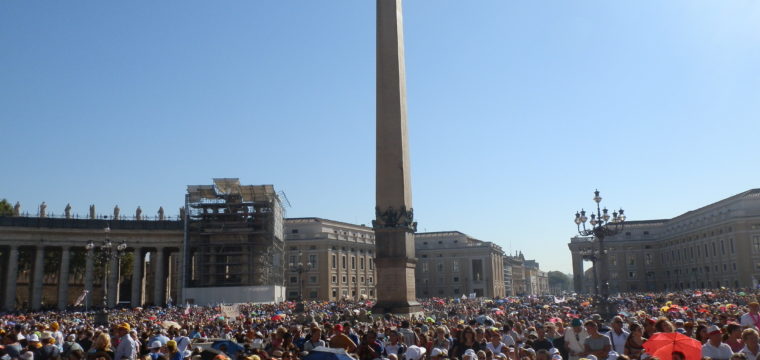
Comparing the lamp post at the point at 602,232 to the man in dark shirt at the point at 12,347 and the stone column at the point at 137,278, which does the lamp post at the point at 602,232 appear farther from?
the stone column at the point at 137,278

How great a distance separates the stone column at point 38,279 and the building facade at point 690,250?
55.6 meters

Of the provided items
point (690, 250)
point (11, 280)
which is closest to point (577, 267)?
point (690, 250)

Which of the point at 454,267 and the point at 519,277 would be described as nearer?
the point at 454,267

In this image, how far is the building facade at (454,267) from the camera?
11325 centimetres

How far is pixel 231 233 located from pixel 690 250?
237 ft

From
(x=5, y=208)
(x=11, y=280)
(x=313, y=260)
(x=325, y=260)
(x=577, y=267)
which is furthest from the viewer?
(x=577, y=267)

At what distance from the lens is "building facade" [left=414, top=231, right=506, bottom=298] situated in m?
113

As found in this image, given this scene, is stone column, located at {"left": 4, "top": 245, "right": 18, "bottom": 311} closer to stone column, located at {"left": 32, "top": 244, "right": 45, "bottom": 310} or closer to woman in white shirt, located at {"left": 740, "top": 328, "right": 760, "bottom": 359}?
stone column, located at {"left": 32, "top": 244, "right": 45, "bottom": 310}

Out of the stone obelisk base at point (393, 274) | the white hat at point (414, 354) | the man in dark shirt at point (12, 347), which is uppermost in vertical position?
the stone obelisk base at point (393, 274)

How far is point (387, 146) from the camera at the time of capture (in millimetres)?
26984

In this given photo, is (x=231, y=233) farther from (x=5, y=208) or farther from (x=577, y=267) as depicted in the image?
(x=577, y=267)

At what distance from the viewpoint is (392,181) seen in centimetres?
2678

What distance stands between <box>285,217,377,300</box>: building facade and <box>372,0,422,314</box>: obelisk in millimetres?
63006

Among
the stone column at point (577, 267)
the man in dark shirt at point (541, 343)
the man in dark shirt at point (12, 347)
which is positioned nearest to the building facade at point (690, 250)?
the stone column at point (577, 267)
